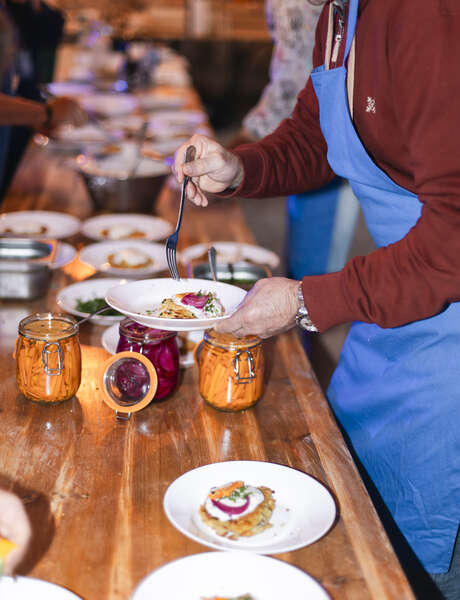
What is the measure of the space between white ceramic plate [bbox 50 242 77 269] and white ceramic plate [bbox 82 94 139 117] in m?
2.03

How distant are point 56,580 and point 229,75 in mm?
7523

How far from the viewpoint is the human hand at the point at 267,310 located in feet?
3.87

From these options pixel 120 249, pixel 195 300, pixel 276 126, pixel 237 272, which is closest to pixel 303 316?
pixel 195 300

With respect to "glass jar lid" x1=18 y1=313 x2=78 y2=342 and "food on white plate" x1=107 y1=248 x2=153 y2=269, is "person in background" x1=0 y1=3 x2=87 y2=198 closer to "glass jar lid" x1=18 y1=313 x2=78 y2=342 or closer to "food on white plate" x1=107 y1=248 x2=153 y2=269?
"food on white plate" x1=107 y1=248 x2=153 y2=269

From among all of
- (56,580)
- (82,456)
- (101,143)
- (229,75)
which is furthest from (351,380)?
(229,75)

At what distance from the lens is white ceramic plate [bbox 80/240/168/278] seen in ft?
6.15

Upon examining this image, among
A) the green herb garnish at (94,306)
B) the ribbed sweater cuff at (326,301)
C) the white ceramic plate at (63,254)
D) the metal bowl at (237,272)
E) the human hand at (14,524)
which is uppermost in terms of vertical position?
the ribbed sweater cuff at (326,301)

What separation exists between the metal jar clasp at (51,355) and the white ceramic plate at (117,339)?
19 centimetres

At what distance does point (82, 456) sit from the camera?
1.11m

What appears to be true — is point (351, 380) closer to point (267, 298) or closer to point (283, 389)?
point (283, 389)

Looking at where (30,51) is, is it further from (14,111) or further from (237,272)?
(237,272)

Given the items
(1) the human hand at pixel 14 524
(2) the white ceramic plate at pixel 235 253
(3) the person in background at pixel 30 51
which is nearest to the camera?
(1) the human hand at pixel 14 524

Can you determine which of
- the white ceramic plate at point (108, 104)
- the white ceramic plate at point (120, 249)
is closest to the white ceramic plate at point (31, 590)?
the white ceramic plate at point (120, 249)

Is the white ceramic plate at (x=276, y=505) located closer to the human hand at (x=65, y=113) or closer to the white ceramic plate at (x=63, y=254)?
the white ceramic plate at (x=63, y=254)
